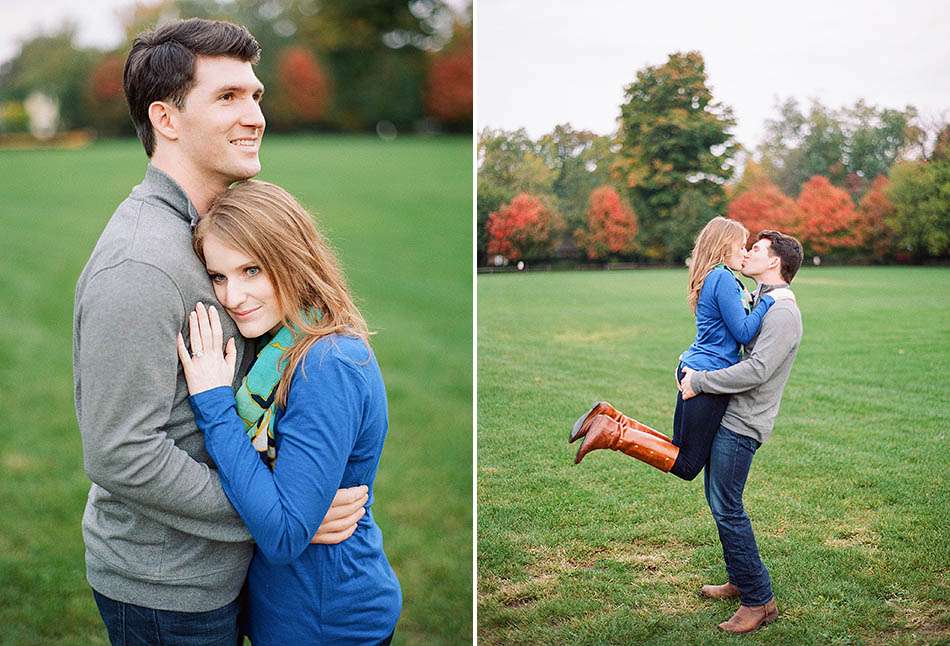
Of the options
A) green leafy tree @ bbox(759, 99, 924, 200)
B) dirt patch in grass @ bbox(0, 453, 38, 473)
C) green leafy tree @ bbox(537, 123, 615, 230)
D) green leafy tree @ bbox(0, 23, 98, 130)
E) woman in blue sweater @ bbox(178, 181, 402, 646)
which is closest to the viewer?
woman in blue sweater @ bbox(178, 181, 402, 646)

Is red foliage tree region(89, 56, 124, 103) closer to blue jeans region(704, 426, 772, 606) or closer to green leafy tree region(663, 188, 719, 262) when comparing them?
green leafy tree region(663, 188, 719, 262)

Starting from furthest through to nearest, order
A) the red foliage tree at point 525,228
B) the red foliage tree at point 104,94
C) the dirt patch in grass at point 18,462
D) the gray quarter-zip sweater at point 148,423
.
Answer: the red foliage tree at point 104,94
the dirt patch in grass at point 18,462
the red foliage tree at point 525,228
the gray quarter-zip sweater at point 148,423

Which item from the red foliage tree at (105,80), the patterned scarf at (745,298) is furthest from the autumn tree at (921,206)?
the red foliage tree at (105,80)

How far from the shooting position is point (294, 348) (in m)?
2.16

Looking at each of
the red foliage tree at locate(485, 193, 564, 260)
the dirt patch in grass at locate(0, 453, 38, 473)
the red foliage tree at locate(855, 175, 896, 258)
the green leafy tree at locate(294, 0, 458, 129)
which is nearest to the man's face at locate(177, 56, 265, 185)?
the red foliage tree at locate(485, 193, 564, 260)

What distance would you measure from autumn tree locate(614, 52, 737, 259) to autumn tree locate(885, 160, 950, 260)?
51 cm

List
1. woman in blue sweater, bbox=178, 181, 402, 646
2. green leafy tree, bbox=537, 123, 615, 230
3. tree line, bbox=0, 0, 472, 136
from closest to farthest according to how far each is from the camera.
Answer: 1. woman in blue sweater, bbox=178, 181, 402, 646
2. green leafy tree, bbox=537, 123, 615, 230
3. tree line, bbox=0, 0, 472, 136

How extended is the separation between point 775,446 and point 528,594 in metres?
0.98

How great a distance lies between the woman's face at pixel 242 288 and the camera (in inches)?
84.4

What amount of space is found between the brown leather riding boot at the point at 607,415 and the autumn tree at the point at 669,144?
0.53 meters

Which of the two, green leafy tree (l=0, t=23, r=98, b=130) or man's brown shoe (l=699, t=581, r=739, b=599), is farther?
green leafy tree (l=0, t=23, r=98, b=130)

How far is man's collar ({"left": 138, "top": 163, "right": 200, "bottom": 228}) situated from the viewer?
2195 mm

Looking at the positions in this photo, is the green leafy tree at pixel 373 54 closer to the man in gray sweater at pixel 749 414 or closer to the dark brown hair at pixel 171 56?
the man in gray sweater at pixel 749 414

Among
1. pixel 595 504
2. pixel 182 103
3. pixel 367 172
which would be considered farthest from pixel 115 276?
pixel 367 172
